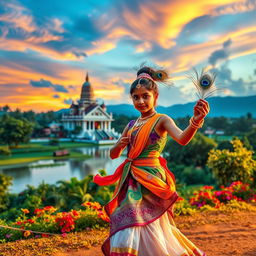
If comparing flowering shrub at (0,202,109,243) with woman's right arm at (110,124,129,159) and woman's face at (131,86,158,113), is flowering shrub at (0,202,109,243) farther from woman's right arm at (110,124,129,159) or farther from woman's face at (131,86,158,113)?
woman's face at (131,86,158,113)

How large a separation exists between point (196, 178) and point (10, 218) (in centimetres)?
1001

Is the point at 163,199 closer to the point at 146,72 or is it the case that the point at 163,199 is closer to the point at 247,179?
the point at 146,72

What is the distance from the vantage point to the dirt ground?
3494 mm

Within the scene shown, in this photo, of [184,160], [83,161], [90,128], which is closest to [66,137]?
[90,128]

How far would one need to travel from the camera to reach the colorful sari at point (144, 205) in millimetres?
2242

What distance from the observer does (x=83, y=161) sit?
1933cm

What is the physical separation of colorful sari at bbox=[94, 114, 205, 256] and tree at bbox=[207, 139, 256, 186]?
4.60 meters

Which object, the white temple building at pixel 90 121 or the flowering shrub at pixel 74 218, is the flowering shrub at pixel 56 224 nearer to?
the flowering shrub at pixel 74 218

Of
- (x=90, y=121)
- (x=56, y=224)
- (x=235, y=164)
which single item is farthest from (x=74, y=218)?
(x=90, y=121)

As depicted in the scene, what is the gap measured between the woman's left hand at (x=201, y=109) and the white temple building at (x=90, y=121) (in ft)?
104

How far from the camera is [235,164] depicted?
22.3 ft

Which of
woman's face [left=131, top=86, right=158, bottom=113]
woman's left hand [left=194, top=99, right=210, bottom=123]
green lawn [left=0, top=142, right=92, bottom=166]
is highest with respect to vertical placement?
woman's face [left=131, top=86, right=158, bottom=113]

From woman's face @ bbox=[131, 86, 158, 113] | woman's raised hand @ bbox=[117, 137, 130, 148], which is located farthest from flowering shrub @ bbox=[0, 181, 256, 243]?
woman's face @ bbox=[131, 86, 158, 113]

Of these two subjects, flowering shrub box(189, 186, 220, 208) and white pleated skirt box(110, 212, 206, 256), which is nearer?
white pleated skirt box(110, 212, 206, 256)
